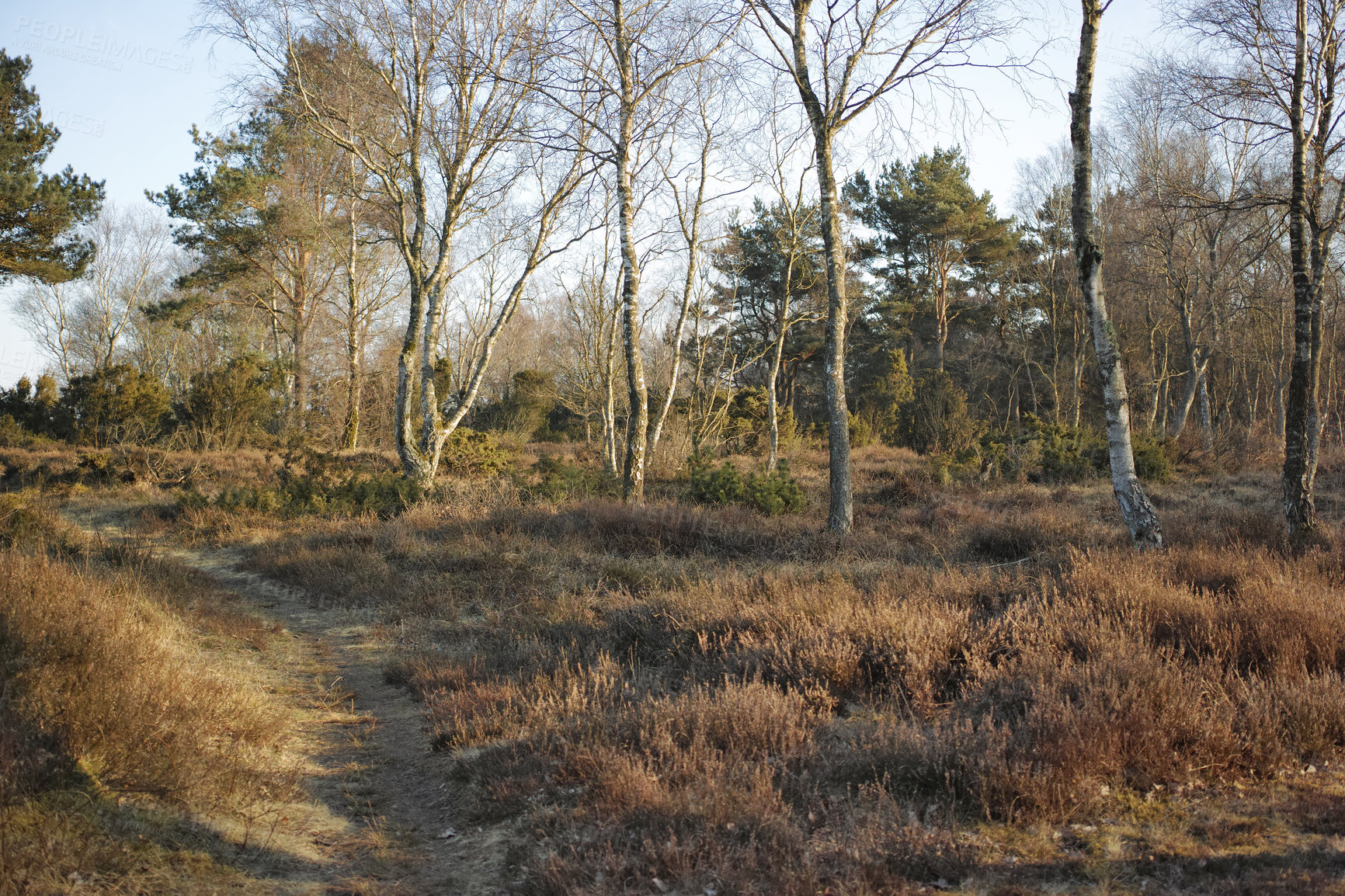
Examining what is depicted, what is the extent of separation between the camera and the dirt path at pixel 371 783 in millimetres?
3293

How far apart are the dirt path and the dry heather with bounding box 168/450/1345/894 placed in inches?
7.1

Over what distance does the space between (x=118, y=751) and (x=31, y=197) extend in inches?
745

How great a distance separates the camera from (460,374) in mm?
34312

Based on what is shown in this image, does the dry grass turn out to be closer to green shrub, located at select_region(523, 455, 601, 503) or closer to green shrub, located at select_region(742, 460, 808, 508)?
green shrub, located at select_region(742, 460, 808, 508)

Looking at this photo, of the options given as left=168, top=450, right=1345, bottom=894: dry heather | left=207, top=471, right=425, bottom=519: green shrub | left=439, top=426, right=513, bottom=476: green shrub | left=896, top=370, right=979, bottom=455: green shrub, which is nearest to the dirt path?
left=168, top=450, right=1345, bottom=894: dry heather

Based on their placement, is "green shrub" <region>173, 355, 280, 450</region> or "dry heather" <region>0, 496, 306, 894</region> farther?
"green shrub" <region>173, 355, 280, 450</region>

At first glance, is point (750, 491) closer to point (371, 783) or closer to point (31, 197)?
point (371, 783)

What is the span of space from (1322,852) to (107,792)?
5.13m

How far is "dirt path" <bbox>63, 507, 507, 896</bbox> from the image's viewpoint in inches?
130

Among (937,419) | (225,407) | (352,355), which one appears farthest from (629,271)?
(937,419)

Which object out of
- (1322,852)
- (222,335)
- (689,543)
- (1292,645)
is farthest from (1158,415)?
(222,335)

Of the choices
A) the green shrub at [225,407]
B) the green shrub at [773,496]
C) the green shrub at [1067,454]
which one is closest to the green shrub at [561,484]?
the green shrub at [773,496]

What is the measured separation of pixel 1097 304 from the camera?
791 centimetres

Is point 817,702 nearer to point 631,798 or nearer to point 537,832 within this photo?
point 631,798
